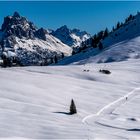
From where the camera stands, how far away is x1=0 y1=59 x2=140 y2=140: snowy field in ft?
86.0

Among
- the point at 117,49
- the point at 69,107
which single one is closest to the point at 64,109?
the point at 69,107

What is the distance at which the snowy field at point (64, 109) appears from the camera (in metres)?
26.2

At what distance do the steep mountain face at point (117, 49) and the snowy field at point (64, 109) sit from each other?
81.4 metres

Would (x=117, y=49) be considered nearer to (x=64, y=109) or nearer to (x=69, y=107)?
(x=69, y=107)

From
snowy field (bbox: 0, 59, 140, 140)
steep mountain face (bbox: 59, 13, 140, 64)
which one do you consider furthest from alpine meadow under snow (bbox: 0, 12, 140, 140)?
steep mountain face (bbox: 59, 13, 140, 64)

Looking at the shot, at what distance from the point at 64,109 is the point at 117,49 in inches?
4757

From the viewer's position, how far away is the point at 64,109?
36.6 metres

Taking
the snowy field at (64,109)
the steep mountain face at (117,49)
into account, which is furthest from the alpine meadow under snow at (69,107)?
the steep mountain face at (117,49)

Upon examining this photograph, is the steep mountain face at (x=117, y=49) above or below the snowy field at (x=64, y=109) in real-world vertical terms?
above

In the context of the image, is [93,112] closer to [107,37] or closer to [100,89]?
[100,89]

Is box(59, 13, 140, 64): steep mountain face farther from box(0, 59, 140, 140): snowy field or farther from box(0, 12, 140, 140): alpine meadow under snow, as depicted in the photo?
box(0, 59, 140, 140): snowy field

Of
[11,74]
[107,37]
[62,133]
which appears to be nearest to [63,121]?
[62,133]

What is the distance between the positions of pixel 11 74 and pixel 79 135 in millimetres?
29604

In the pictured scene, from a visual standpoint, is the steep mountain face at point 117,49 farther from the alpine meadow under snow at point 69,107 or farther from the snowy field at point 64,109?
the snowy field at point 64,109
